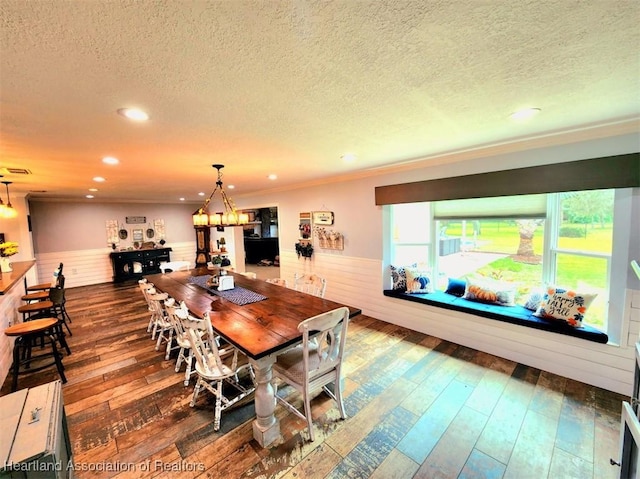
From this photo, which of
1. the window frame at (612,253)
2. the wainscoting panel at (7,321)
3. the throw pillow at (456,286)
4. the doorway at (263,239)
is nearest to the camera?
the window frame at (612,253)

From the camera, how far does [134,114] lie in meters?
1.64

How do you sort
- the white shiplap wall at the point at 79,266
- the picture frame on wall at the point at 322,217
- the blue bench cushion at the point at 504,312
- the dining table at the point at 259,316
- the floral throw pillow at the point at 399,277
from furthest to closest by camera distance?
the white shiplap wall at the point at 79,266 < the picture frame on wall at the point at 322,217 < the floral throw pillow at the point at 399,277 < the blue bench cushion at the point at 504,312 < the dining table at the point at 259,316

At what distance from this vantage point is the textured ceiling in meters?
0.90

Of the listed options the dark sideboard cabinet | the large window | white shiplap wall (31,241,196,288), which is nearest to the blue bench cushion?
the large window

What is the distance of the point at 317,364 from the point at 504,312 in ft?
7.29

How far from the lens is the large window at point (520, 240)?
2.48 metres

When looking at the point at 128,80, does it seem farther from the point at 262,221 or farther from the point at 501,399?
the point at 262,221

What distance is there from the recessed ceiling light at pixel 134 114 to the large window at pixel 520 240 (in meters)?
3.24

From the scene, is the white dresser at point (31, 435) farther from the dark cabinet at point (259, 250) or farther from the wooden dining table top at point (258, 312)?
the dark cabinet at point (259, 250)

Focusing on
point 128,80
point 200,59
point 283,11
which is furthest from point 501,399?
point 128,80

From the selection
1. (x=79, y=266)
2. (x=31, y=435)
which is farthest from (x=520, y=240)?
(x=79, y=266)

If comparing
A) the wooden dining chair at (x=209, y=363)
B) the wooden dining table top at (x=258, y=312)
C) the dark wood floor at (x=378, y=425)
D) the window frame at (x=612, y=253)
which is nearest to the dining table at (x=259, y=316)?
the wooden dining table top at (x=258, y=312)

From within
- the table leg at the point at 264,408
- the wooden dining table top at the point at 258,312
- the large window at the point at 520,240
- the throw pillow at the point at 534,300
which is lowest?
the table leg at the point at 264,408

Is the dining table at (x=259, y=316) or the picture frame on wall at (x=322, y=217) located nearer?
the dining table at (x=259, y=316)
